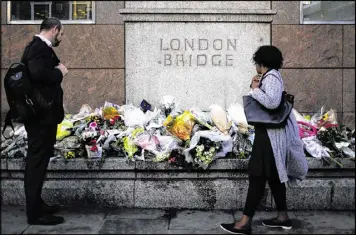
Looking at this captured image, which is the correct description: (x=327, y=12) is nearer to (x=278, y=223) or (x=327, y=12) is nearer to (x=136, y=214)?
(x=278, y=223)

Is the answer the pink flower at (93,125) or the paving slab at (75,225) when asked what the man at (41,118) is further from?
the pink flower at (93,125)

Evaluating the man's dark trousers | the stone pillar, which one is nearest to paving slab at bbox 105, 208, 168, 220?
the man's dark trousers

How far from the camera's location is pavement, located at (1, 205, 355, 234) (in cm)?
477

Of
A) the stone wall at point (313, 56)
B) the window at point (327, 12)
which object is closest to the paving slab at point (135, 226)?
the stone wall at point (313, 56)

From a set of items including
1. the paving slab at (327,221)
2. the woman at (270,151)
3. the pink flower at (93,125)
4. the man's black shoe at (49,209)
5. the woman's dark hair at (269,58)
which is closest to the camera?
the woman at (270,151)

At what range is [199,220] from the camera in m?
5.11

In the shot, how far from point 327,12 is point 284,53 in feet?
3.32

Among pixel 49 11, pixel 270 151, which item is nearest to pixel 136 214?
pixel 270 151

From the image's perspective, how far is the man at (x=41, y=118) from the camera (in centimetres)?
462

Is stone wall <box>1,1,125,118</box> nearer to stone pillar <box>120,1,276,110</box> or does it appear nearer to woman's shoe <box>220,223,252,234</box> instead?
stone pillar <box>120,1,276,110</box>

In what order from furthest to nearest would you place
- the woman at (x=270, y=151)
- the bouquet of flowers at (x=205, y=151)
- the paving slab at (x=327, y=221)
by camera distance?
1. the bouquet of flowers at (x=205, y=151)
2. the paving slab at (x=327, y=221)
3. the woman at (x=270, y=151)

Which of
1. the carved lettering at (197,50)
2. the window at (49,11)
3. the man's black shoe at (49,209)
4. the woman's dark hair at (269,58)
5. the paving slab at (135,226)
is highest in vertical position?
the window at (49,11)

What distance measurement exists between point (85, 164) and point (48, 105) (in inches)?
40.9

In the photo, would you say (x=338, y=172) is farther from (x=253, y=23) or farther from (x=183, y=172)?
(x=253, y=23)
